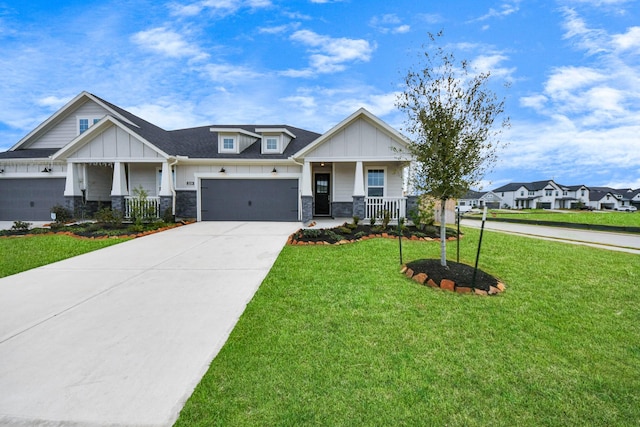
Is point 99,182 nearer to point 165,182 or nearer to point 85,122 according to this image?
point 85,122

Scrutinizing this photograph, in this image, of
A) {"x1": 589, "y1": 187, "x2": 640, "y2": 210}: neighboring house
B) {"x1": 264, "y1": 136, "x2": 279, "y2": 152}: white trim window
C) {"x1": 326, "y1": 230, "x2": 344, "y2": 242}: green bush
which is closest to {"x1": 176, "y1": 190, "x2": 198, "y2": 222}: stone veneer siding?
{"x1": 264, "y1": 136, "x2": 279, "y2": 152}: white trim window

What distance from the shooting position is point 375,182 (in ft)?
46.4

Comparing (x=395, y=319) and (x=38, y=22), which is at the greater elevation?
(x=38, y=22)

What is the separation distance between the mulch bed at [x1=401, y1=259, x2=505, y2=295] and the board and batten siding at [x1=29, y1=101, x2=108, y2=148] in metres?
18.1

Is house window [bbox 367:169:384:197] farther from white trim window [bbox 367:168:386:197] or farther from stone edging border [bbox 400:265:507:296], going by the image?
stone edging border [bbox 400:265:507:296]

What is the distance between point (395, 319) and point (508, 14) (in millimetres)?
12607

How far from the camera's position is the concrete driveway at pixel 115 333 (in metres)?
2.42

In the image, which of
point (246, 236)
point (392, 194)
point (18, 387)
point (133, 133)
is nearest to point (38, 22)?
point (133, 133)

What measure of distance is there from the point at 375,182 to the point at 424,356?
1158 centimetres

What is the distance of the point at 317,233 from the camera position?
30.9 feet

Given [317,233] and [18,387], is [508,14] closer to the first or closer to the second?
[317,233]

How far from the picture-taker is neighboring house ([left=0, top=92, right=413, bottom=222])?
12.9m

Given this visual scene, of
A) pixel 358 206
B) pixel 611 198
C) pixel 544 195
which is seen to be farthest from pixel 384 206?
pixel 611 198

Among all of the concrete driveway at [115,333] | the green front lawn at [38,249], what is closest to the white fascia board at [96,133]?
the green front lawn at [38,249]
